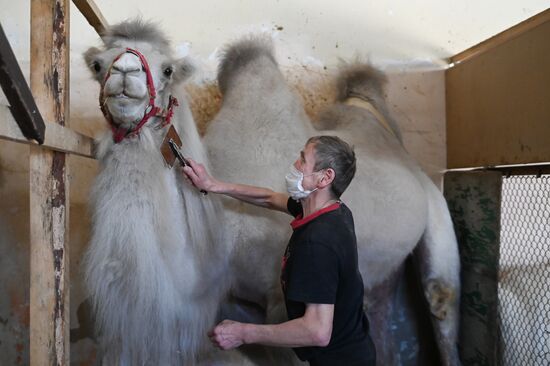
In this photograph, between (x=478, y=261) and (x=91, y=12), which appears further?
(x=478, y=261)

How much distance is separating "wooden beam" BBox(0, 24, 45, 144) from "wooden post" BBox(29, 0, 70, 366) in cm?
20

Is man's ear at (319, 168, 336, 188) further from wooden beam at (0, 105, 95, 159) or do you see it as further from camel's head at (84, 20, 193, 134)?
wooden beam at (0, 105, 95, 159)

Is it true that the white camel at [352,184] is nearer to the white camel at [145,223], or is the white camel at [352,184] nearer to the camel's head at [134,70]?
the white camel at [145,223]

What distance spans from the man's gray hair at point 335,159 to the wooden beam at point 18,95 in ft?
2.29

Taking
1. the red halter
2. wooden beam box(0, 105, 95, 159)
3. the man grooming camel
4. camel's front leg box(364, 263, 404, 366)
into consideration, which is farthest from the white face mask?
camel's front leg box(364, 263, 404, 366)

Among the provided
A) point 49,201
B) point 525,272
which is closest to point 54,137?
point 49,201

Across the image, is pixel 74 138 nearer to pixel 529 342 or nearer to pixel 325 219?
pixel 325 219

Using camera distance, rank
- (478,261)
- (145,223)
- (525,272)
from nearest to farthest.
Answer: (145,223) < (525,272) < (478,261)

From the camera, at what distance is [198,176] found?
160 cm

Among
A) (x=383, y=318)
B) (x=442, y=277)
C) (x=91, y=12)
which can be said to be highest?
(x=91, y=12)

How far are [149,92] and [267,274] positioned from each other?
0.73 metres

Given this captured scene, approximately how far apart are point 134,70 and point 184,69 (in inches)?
10.7

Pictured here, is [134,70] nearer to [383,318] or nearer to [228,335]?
[228,335]

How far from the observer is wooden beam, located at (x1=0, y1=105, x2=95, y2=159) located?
1.05 metres
